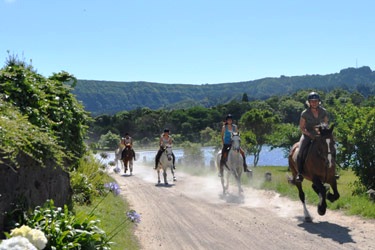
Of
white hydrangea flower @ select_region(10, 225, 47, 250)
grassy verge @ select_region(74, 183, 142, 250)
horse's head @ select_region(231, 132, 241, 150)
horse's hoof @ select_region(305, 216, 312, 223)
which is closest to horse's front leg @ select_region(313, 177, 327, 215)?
horse's hoof @ select_region(305, 216, 312, 223)

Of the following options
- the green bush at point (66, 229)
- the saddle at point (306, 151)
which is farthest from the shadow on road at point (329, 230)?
the green bush at point (66, 229)

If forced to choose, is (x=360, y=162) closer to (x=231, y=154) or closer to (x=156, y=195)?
(x=231, y=154)

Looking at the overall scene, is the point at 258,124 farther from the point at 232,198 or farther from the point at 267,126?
the point at 232,198

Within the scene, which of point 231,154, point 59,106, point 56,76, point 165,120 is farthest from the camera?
point 165,120

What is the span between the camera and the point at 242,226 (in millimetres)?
10445

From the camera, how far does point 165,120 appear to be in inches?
4567

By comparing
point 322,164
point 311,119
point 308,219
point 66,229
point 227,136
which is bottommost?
point 308,219

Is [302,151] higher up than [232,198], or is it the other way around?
[302,151]

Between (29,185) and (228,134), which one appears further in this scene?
(228,134)

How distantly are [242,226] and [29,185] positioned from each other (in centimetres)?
577

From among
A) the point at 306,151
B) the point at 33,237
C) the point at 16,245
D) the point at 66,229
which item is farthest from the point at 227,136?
the point at 16,245

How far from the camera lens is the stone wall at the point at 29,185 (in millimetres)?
5680

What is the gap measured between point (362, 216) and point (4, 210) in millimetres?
9049

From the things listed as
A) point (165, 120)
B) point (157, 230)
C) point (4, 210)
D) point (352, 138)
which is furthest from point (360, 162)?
point (165, 120)
